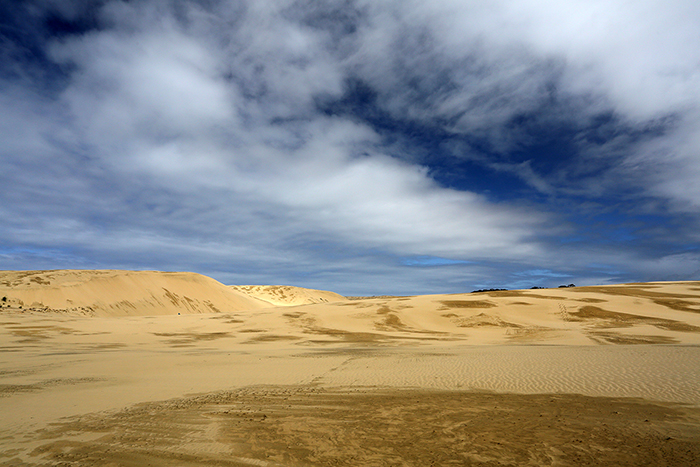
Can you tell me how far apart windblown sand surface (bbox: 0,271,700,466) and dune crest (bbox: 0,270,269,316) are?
626 inches

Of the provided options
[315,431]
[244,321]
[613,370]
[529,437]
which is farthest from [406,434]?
[244,321]

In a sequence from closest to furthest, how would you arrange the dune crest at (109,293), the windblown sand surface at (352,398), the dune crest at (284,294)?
1. the windblown sand surface at (352,398)
2. the dune crest at (109,293)
3. the dune crest at (284,294)

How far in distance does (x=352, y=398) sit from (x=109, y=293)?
143 feet

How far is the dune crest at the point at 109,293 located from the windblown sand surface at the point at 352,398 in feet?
52.2

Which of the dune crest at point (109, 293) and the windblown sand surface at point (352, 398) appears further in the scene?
the dune crest at point (109, 293)

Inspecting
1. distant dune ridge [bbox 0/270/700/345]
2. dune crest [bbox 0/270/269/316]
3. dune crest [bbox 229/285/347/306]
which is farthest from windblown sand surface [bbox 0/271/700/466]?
dune crest [bbox 229/285/347/306]

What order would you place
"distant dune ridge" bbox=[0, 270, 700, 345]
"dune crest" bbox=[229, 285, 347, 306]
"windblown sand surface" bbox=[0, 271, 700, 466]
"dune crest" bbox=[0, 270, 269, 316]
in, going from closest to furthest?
1. "windblown sand surface" bbox=[0, 271, 700, 466]
2. "distant dune ridge" bbox=[0, 270, 700, 345]
3. "dune crest" bbox=[0, 270, 269, 316]
4. "dune crest" bbox=[229, 285, 347, 306]

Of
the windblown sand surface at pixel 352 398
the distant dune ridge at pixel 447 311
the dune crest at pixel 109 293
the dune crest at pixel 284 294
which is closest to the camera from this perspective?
the windblown sand surface at pixel 352 398

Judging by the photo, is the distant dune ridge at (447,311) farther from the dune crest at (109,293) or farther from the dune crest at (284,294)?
the dune crest at (284,294)

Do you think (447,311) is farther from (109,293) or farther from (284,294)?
(284,294)

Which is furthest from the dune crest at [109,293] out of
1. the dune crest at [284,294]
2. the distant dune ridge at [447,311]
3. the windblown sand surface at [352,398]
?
the dune crest at [284,294]

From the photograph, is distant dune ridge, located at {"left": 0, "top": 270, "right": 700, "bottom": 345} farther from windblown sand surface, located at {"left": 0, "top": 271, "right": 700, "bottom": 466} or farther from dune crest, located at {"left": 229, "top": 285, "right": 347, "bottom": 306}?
dune crest, located at {"left": 229, "top": 285, "right": 347, "bottom": 306}

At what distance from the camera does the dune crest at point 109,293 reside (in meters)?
36.6

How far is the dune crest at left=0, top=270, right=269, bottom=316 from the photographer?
3662cm
